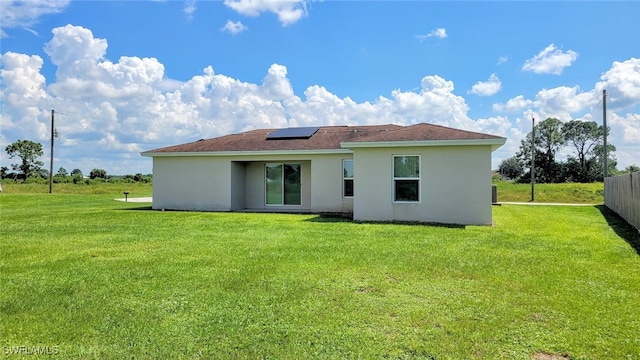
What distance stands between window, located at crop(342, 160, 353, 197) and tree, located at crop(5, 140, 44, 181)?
50.3 m

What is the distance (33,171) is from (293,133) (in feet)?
162

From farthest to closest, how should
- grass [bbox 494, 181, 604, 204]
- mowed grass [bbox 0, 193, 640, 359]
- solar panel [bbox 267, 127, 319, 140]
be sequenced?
grass [bbox 494, 181, 604, 204], solar panel [bbox 267, 127, 319, 140], mowed grass [bbox 0, 193, 640, 359]

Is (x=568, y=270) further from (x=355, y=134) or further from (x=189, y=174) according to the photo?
(x=189, y=174)

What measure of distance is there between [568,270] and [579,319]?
8.23ft

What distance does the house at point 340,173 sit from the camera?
12055 millimetres

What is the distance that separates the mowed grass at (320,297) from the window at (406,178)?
335cm

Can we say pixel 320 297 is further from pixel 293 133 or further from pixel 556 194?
pixel 556 194

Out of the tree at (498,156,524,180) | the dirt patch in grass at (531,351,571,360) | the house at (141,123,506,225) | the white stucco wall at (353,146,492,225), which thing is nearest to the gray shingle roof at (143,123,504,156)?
the house at (141,123,506,225)

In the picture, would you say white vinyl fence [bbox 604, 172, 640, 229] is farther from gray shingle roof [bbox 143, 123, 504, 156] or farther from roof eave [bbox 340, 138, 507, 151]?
gray shingle roof [bbox 143, 123, 504, 156]

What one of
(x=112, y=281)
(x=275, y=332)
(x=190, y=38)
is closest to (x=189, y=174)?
(x=190, y=38)

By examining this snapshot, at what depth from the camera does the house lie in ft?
39.5

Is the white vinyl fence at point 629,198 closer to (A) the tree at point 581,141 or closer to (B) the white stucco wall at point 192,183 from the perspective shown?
(B) the white stucco wall at point 192,183

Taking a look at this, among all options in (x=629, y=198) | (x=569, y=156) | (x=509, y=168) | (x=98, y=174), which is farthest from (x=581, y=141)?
(x=98, y=174)

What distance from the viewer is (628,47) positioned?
1958 centimetres
